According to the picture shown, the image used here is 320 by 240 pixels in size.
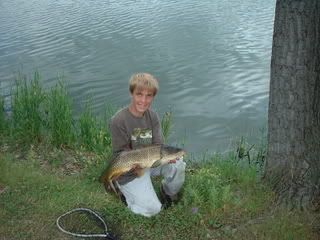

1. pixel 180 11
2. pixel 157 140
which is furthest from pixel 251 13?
pixel 157 140

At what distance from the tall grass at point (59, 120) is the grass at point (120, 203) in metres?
0.15

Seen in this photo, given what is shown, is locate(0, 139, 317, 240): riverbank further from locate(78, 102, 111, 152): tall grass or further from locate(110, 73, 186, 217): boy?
locate(78, 102, 111, 152): tall grass

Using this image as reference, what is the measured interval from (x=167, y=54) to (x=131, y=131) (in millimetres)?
9180

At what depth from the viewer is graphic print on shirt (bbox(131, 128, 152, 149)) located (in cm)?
454

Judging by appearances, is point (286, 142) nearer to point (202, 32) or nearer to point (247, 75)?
point (247, 75)

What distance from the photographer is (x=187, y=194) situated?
4562mm

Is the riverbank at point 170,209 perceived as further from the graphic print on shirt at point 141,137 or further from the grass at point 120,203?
the graphic print on shirt at point 141,137

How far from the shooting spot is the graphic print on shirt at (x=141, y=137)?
454cm

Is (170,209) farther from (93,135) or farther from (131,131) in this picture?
(93,135)

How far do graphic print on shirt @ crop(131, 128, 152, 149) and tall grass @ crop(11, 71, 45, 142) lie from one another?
2631 millimetres

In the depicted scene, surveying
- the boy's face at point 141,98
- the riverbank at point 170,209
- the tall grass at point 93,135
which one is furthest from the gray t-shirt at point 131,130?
the tall grass at point 93,135

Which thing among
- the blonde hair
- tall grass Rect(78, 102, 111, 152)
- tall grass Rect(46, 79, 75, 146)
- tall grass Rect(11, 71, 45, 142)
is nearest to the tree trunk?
the blonde hair

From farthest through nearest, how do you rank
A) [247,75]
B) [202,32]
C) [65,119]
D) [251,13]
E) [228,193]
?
[251,13]
[202,32]
[247,75]
[65,119]
[228,193]

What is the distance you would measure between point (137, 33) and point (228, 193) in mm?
11723
